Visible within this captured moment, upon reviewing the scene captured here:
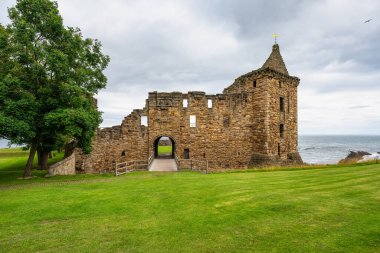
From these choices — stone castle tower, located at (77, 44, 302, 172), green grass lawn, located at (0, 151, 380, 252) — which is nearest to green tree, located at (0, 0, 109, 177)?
green grass lawn, located at (0, 151, 380, 252)

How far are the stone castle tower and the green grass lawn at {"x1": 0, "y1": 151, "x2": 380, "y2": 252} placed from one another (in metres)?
14.5

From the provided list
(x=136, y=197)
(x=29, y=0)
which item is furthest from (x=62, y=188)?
(x=29, y=0)

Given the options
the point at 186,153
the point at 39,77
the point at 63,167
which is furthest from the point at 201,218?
the point at 186,153

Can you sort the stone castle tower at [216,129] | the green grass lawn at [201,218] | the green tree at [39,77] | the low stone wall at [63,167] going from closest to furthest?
the green grass lawn at [201,218]
the green tree at [39,77]
the low stone wall at [63,167]
the stone castle tower at [216,129]

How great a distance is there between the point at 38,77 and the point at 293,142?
27.2 meters

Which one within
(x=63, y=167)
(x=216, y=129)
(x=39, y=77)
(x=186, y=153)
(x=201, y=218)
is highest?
(x=39, y=77)

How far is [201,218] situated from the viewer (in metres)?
8.12

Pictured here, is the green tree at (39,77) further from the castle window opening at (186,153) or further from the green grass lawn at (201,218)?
the castle window opening at (186,153)

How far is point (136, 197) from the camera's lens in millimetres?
11070

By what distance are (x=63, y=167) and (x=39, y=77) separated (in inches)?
326

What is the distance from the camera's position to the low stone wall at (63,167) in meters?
18.8

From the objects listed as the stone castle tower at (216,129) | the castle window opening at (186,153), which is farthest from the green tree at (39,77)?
the castle window opening at (186,153)

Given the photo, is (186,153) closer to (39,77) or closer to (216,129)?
(216,129)

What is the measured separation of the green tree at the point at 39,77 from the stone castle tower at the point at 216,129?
960 centimetres
